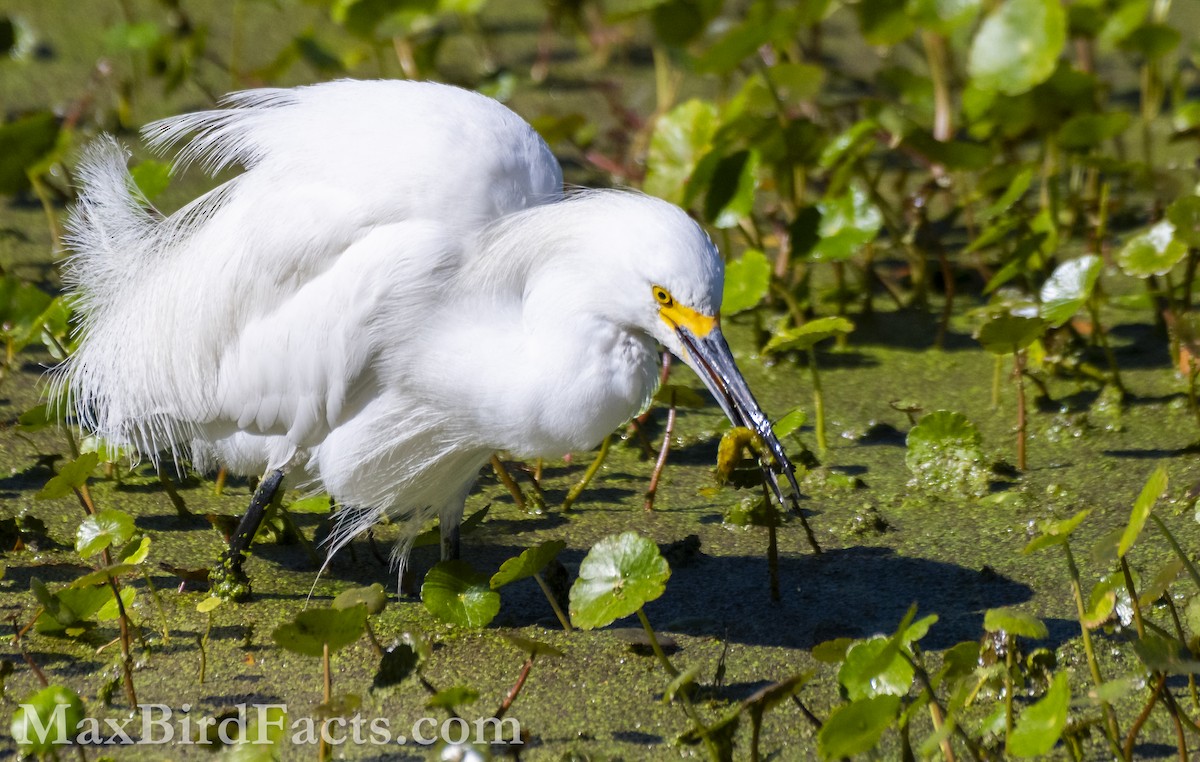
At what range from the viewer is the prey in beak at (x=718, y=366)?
2252 millimetres

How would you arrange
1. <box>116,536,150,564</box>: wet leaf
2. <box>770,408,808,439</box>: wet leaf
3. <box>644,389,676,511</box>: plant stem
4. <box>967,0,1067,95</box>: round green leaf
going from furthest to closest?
<box>967,0,1067,95</box>: round green leaf → <box>644,389,676,511</box>: plant stem → <box>770,408,808,439</box>: wet leaf → <box>116,536,150,564</box>: wet leaf

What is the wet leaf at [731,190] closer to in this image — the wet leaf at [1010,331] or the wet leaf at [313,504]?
the wet leaf at [1010,331]

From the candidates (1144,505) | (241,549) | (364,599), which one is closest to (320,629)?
(364,599)

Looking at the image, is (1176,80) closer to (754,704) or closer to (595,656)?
(595,656)

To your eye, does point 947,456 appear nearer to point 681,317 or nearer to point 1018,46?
point 681,317

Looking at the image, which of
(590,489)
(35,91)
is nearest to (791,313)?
(590,489)

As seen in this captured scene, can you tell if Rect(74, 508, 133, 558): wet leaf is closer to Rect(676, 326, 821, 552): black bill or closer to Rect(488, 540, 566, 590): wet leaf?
Rect(488, 540, 566, 590): wet leaf

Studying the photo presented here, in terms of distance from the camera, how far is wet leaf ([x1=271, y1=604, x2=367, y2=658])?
6.53ft

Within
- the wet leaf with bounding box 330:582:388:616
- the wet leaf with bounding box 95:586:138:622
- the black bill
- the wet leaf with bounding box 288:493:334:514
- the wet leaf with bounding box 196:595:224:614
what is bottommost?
the wet leaf with bounding box 288:493:334:514

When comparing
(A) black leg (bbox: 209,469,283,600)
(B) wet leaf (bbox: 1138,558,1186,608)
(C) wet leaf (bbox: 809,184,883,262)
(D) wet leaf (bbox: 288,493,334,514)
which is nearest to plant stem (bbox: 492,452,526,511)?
(D) wet leaf (bbox: 288,493,334,514)

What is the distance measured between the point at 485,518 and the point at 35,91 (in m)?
2.93

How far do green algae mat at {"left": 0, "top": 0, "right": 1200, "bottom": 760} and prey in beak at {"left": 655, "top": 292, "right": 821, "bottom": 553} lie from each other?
0.12m

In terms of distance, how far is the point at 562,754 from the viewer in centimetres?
226

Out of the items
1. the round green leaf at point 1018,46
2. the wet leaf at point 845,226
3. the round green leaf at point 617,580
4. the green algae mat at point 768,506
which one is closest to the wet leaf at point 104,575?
the green algae mat at point 768,506
